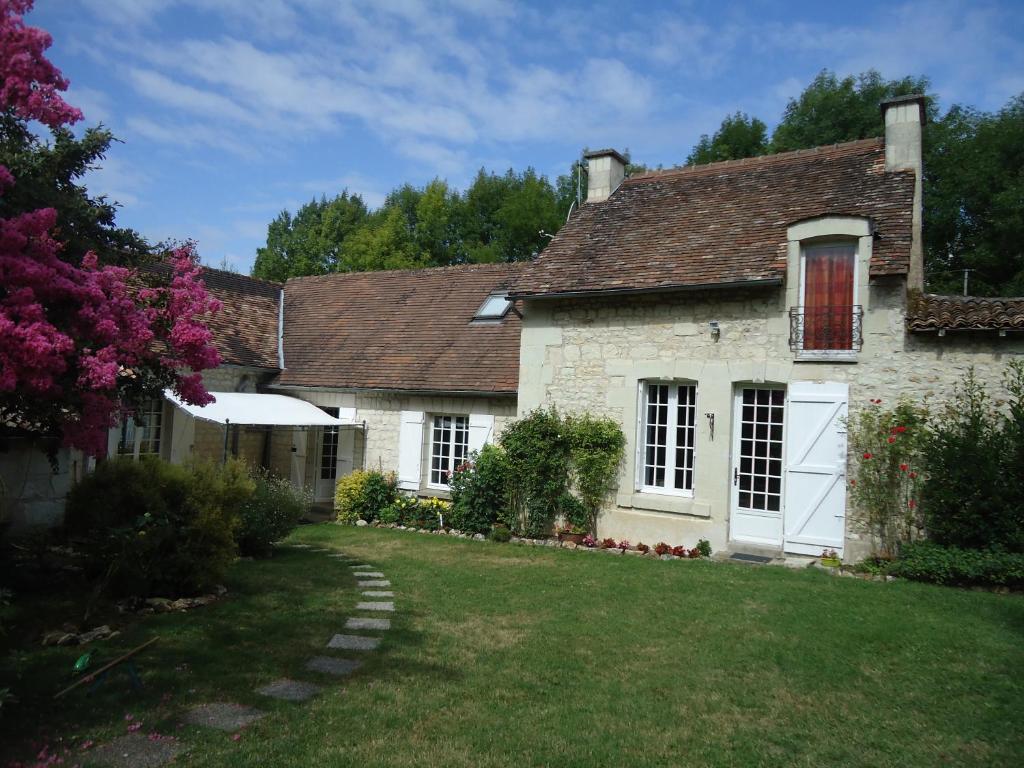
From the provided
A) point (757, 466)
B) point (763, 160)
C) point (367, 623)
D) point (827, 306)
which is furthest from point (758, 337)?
point (367, 623)

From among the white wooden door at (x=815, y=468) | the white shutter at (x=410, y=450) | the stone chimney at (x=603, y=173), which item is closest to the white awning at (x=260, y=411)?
the white shutter at (x=410, y=450)

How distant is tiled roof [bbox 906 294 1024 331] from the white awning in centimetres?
1108

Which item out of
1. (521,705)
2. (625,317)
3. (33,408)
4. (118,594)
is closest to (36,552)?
(118,594)

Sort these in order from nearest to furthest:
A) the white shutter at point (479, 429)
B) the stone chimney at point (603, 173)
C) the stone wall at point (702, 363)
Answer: the stone wall at point (702, 363), the white shutter at point (479, 429), the stone chimney at point (603, 173)

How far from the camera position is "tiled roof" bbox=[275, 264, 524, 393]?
1535cm

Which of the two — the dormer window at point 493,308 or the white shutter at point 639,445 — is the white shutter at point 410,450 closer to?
the dormer window at point 493,308

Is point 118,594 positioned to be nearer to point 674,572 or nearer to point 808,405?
point 674,572

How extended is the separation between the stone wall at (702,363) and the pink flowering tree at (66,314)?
792 centimetres

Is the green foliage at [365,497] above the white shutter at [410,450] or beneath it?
beneath

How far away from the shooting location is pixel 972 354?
10.4 m

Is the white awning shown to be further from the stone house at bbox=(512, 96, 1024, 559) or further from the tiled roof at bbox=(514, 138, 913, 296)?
the tiled roof at bbox=(514, 138, 913, 296)

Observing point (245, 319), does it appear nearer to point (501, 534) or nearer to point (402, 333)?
point (402, 333)

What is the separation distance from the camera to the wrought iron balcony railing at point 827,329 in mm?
11156

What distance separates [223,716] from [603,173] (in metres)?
13.6
